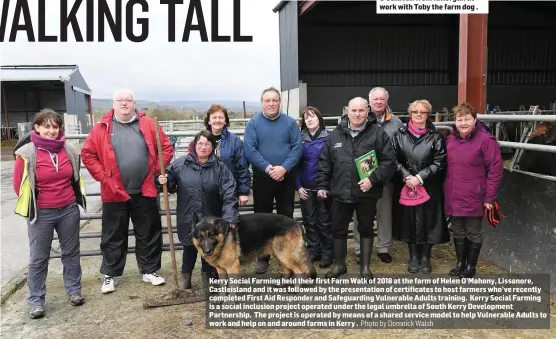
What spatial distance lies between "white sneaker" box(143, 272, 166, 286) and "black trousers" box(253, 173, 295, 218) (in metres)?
1.16

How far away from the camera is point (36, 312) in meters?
3.64

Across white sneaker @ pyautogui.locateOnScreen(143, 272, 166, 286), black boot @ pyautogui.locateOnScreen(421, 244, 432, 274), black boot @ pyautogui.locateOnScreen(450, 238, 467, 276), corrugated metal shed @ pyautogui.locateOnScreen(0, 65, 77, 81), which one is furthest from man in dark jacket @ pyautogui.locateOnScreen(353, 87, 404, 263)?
corrugated metal shed @ pyautogui.locateOnScreen(0, 65, 77, 81)

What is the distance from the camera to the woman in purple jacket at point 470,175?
378 centimetres

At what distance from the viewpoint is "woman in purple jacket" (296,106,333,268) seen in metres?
4.48

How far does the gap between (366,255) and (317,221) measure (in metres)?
0.67

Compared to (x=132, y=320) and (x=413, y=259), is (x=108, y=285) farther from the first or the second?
(x=413, y=259)

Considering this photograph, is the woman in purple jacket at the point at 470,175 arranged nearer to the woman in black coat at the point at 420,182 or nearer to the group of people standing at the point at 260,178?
the group of people standing at the point at 260,178

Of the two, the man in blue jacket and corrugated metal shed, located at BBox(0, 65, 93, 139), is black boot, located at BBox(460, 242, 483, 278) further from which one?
corrugated metal shed, located at BBox(0, 65, 93, 139)

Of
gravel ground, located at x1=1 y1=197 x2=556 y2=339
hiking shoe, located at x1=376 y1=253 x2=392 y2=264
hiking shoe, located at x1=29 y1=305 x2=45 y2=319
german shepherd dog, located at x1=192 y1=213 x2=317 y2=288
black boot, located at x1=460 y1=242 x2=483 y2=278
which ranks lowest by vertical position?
gravel ground, located at x1=1 y1=197 x2=556 y2=339

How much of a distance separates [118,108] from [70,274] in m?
1.56

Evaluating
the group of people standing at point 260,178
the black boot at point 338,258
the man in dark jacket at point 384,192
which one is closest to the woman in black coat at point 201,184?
the group of people standing at point 260,178

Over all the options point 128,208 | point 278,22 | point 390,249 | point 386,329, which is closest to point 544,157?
point 390,249

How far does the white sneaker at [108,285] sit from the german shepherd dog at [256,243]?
1169mm

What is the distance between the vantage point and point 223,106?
4.24 meters
